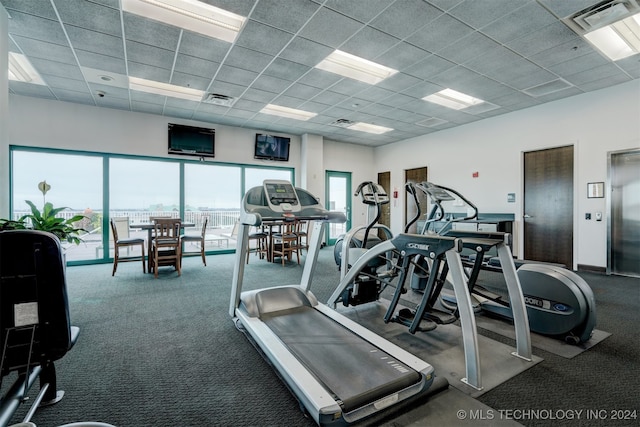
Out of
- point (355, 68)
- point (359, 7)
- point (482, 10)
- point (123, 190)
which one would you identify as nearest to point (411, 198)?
point (355, 68)

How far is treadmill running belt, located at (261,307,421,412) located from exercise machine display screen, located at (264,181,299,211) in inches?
42.9

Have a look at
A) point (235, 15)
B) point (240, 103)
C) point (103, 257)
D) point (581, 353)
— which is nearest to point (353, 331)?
point (581, 353)

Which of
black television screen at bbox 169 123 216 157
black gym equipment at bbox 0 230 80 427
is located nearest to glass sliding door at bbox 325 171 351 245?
black television screen at bbox 169 123 216 157

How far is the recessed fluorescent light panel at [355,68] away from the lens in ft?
13.8

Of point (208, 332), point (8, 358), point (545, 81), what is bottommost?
point (208, 332)

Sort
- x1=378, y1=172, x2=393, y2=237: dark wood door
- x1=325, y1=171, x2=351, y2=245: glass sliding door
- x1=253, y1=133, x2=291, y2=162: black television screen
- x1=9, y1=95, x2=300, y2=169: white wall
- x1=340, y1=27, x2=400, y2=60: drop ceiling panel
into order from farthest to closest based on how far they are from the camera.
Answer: x1=378, y1=172, x2=393, y2=237: dark wood door → x1=325, y1=171, x2=351, y2=245: glass sliding door → x1=253, y1=133, x2=291, y2=162: black television screen → x1=9, y1=95, x2=300, y2=169: white wall → x1=340, y1=27, x2=400, y2=60: drop ceiling panel

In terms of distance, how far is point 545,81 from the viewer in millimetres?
4691

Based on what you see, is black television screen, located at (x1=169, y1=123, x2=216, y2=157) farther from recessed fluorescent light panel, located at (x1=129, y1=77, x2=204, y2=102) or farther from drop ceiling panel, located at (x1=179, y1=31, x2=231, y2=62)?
drop ceiling panel, located at (x1=179, y1=31, x2=231, y2=62)

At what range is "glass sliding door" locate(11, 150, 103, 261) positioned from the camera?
5480mm

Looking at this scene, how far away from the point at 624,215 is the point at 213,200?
801cm

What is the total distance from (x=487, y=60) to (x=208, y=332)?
→ 4797mm

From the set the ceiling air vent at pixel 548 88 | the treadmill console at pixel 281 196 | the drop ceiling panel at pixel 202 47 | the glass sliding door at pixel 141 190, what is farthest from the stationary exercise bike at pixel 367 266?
the glass sliding door at pixel 141 190

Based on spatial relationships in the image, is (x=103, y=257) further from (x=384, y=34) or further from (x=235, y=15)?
(x=384, y=34)

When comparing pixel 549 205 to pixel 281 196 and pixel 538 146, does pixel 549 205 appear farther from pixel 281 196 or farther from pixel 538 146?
pixel 281 196
